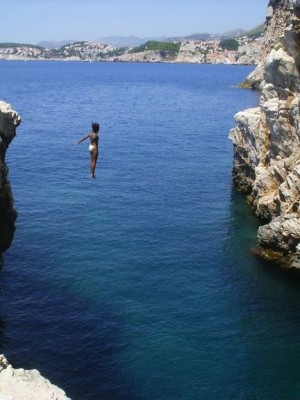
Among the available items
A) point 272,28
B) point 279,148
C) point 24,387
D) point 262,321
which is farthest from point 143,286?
point 272,28

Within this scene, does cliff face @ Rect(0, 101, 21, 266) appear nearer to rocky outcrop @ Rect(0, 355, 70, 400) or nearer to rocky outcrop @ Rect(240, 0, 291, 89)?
rocky outcrop @ Rect(0, 355, 70, 400)

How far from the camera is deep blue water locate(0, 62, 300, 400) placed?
1296 inches

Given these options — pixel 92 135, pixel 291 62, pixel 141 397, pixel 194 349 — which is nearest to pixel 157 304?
pixel 194 349

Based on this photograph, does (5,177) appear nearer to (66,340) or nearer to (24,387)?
(66,340)

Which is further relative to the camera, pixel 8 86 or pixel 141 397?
pixel 8 86

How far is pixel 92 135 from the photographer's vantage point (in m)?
25.4

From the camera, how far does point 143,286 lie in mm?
42812

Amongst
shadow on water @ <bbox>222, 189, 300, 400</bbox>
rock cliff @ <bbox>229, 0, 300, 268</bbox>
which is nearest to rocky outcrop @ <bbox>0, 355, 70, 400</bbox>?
shadow on water @ <bbox>222, 189, 300, 400</bbox>

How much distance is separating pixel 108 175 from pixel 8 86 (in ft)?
451

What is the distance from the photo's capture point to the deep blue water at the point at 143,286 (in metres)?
32.9

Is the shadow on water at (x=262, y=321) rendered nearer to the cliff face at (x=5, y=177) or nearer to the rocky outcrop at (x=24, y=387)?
the rocky outcrop at (x=24, y=387)

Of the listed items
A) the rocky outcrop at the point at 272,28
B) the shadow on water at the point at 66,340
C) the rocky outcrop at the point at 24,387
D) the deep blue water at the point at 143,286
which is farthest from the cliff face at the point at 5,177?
the rocky outcrop at the point at 272,28

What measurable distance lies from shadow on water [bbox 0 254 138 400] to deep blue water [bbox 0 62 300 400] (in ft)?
0.28

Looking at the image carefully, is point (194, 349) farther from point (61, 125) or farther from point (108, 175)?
point (61, 125)
